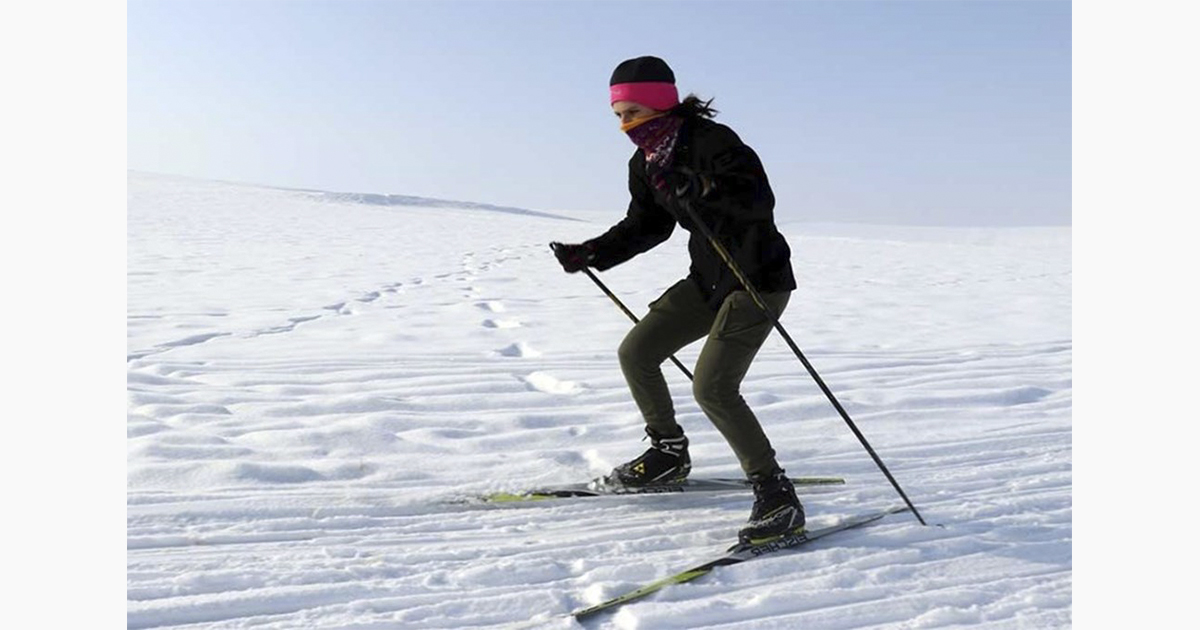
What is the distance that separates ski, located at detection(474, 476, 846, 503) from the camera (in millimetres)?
4215

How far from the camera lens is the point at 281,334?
8.27 metres

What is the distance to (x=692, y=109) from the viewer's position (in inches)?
151

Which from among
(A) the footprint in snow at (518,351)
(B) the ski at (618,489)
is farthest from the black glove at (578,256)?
(A) the footprint in snow at (518,351)

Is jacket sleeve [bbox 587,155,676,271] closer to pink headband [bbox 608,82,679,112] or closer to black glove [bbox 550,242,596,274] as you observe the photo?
black glove [bbox 550,242,596,274]

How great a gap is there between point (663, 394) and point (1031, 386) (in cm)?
340

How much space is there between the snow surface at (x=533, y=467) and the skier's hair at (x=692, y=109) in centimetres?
170

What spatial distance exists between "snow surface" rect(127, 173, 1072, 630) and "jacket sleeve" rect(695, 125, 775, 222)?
4.34 feet

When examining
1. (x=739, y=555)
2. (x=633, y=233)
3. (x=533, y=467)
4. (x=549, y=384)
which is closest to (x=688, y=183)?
(x=633, y=233)

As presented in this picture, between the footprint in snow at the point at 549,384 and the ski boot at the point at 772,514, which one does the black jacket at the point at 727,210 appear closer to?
the ski boot at the point at 772,514

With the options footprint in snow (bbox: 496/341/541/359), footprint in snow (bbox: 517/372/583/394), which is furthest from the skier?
footprint in snow (bbox: 496/341/541/359)

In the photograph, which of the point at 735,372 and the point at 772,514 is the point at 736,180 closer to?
the point at 735,372

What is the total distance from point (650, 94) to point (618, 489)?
1765 millimetres

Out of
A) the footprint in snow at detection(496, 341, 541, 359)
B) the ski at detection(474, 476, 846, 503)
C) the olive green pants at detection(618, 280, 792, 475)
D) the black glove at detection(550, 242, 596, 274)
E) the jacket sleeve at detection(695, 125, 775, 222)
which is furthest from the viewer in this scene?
the footprint in snow at detection(496, 341, 541, 359)
